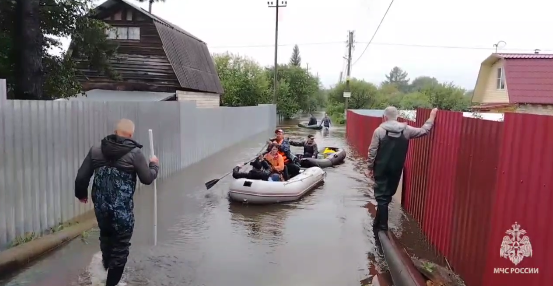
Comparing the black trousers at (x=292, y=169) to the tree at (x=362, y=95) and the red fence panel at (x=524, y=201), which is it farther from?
the tree at (x=362, y=95)

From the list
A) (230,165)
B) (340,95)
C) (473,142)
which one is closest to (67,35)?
(230,165)

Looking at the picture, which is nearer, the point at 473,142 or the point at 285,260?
the point at 473,142

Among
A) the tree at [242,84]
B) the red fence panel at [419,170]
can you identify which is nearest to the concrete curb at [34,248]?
the red fence panel at [419,170]

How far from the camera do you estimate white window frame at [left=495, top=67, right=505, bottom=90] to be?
992 inches

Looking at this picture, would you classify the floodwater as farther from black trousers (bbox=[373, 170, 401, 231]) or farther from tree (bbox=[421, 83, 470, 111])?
tree (bbox=[421, 83, 470, 111])

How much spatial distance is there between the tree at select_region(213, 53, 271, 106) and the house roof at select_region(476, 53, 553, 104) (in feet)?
73.3

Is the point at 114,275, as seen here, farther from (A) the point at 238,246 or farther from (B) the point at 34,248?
(A) the point at 238,246

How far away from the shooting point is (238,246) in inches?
262

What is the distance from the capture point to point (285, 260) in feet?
19.9

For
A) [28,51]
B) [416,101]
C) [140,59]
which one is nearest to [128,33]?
[140,59]

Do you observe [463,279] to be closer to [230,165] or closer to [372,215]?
[372,215]

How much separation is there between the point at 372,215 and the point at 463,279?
12.1 feet

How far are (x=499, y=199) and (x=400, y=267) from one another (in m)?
1.39

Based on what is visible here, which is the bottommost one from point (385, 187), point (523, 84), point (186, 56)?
point (385, 187)
